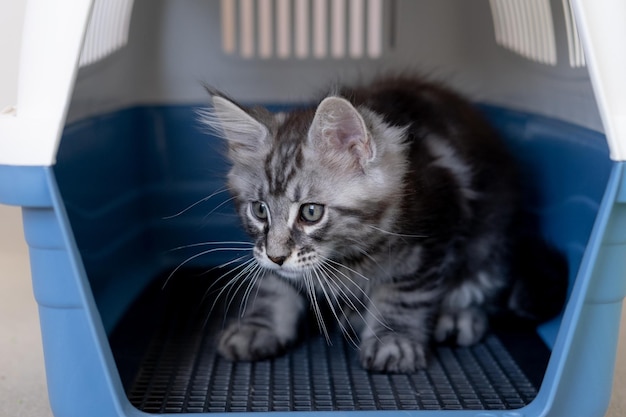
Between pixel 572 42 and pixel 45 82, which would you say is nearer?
pixel 45 82

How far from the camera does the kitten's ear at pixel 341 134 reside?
1403 mm

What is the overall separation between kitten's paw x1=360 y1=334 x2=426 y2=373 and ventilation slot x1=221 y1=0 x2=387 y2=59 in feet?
3.55

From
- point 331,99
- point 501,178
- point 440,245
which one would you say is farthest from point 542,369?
point 331,99

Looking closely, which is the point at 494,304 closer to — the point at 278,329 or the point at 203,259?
the point at 278,329

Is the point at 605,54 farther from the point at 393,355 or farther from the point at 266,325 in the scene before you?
the point at 266,325

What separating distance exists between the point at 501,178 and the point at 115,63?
→ 1.09 metres

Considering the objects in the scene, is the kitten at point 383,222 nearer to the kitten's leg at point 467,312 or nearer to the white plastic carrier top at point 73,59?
the kitten's leg at point 467,312

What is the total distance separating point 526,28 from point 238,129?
2.85 ft

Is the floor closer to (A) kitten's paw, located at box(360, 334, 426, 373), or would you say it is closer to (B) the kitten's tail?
(B) the kitten's tail

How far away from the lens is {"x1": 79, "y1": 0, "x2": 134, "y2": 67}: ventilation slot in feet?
5.41

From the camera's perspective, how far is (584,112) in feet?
5.18

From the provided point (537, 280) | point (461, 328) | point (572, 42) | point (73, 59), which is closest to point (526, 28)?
point (572, 42)

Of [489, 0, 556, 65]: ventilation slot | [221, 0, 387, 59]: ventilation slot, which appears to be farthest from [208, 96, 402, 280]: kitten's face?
[221, 0, 387, 59]: ventilation slot

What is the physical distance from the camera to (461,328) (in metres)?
1.81
